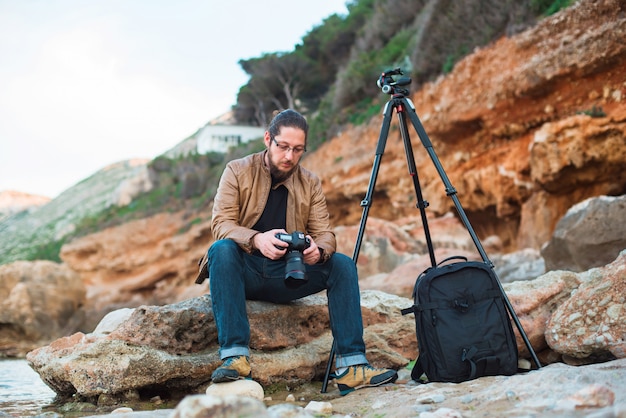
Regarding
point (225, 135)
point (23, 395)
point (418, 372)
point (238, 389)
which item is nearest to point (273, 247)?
point (238, 389)

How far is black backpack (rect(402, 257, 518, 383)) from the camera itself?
2180 mm

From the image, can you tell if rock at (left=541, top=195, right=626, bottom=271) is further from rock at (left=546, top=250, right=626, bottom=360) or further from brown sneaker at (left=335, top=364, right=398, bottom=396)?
brown sneaker at (left=335, top=364, right=398, bottom=396)

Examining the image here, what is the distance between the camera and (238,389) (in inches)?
79.6

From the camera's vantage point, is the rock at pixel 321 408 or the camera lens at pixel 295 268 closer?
the rock at pixel 321 408

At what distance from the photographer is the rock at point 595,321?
2.27m

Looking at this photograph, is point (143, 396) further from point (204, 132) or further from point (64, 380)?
point (204, 132)

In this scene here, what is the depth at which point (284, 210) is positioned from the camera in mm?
2662

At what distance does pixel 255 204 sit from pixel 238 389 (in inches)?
37.5

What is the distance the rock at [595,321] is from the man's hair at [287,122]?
1.65 meters

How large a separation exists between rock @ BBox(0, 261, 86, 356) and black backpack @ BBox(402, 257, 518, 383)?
898cm

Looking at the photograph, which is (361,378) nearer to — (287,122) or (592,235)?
(287,122)

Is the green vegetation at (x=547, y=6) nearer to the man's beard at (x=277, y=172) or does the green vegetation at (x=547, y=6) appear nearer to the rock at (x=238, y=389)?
the man's beard at (x=277, y=172)

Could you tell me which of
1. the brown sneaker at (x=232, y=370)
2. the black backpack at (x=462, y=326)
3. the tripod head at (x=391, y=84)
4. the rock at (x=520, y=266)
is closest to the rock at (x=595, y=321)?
the black backpack at (x=462, y=326)

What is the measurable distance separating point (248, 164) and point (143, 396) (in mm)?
1273
